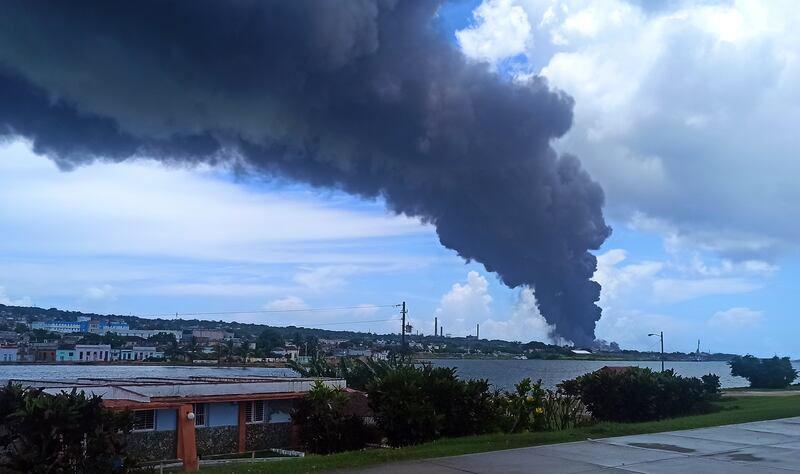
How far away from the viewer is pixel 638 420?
26031 mm

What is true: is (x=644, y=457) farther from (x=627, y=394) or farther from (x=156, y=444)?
(x=156, y=444)

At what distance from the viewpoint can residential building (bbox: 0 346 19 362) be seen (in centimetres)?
14038

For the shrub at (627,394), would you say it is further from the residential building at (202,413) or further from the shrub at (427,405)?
the residential building at (202,413)

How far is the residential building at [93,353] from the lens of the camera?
149 meters

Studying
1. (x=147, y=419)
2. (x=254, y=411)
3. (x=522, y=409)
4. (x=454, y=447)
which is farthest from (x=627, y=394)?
(x=147, y=419)

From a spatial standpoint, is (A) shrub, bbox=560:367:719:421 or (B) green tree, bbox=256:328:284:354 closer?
(A) shrub, bbox=560:367:719:421

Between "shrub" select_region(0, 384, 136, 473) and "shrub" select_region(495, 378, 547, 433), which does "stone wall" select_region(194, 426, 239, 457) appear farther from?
"shrub" select_region(0, 384, 136, 473)

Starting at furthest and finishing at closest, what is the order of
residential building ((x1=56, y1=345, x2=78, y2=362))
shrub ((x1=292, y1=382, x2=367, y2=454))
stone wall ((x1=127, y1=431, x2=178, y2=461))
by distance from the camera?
residential building ((x1=56, y1=345, x2=78, y2=362)) → stone wall ((x1=127, y1=431, x2=178, y2=461)) → shrub ((x1=292, y1=382, x2=367, y2=454))

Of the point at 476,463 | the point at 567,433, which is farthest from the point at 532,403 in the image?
the point at 476,463

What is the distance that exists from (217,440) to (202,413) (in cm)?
109

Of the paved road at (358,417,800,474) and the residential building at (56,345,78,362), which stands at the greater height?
the paved road at (358,417,800,474)

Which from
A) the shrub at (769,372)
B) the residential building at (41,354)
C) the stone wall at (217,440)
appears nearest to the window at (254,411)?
the stone wall at (217,440)

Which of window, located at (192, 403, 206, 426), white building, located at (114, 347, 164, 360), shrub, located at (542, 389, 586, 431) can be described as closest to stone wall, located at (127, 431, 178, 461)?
window, located at (192, 403, 206, 426)

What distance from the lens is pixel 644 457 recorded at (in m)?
13.3
